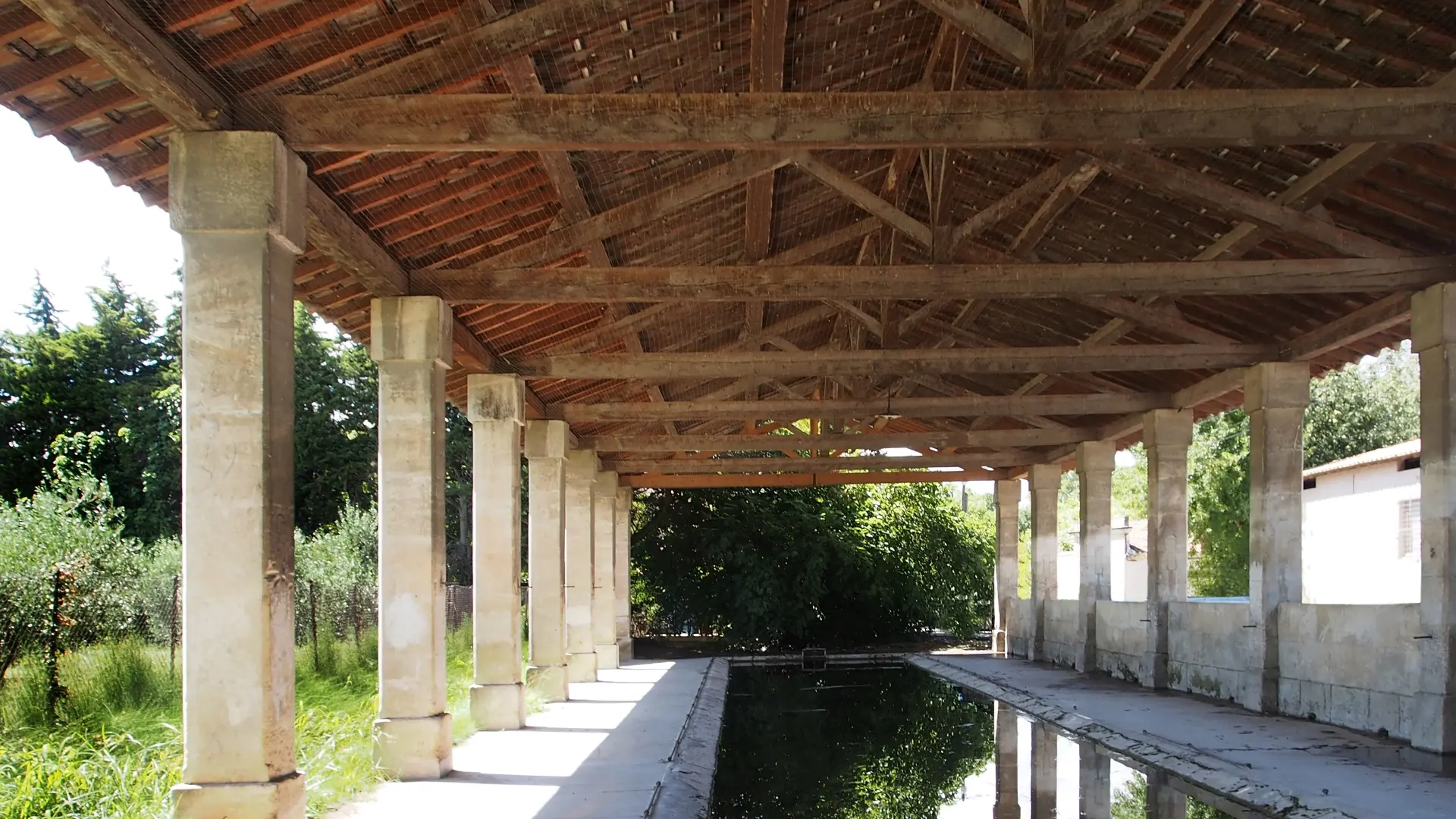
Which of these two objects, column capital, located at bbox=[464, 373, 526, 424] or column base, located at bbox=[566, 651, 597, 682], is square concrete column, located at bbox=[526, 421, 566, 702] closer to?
column capital, located at bbox=[464, 373, 526, 424]

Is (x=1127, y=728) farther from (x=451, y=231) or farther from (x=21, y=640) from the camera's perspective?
(x=21, y=640)

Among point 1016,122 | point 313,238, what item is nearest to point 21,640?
point 313,238

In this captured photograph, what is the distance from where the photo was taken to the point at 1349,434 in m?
42.3

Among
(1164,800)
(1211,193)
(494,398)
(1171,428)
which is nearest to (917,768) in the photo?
(1164,800)

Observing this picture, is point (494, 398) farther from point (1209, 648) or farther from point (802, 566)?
point (802, 566)

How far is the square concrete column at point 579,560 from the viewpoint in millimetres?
20297

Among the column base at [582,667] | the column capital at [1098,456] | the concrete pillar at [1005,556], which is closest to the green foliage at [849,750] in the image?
the column base at [582,667]

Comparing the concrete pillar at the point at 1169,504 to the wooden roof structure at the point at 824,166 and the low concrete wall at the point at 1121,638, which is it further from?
the low concrete wall at the point at 1121,638

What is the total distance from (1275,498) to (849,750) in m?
5.54

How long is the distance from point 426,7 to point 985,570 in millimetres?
30597

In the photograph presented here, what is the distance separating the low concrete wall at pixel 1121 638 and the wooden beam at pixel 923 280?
Result: 8.58 meters

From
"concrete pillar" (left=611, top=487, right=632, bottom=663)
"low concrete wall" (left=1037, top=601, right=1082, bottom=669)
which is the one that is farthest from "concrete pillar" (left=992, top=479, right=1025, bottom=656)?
"concrete pillar" (left=611, top=487, right=632, bottom=663)

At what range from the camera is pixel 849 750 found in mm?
13523

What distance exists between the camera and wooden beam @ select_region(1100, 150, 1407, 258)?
991cm
